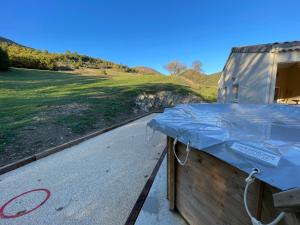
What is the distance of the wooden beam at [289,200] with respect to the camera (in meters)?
0.73

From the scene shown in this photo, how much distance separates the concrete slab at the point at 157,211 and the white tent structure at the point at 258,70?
5.64 metres

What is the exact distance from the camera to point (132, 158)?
12.7 feet

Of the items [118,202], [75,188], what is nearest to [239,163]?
[118,202]

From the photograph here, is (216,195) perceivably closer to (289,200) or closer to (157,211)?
(289,200)

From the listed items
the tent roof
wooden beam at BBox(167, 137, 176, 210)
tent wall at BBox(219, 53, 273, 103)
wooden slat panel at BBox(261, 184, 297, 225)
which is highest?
the tent roof

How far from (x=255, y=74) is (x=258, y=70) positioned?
0.17 meters

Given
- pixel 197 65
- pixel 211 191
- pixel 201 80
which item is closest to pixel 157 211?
pixel 211 191

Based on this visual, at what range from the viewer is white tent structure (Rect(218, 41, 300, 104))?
19.2 ft

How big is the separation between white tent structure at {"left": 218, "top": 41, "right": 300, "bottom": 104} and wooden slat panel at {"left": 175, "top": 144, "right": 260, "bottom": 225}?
5881 millimetres

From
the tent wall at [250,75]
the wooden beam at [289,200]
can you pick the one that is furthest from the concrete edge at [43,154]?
the tent wall at [250,75]

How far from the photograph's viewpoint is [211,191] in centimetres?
154

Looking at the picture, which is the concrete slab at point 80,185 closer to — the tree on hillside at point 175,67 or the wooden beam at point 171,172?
the wooden beam at point 171,172

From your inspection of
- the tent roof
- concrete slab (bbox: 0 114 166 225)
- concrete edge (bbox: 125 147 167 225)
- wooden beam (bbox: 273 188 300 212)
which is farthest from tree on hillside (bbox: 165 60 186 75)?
wooden beam (bbox: 273 188 300 212)

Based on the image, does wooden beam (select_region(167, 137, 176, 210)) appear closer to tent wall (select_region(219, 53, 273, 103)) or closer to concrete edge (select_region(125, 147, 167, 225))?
concrete edge (select_region(125, 147, 167, 225))
